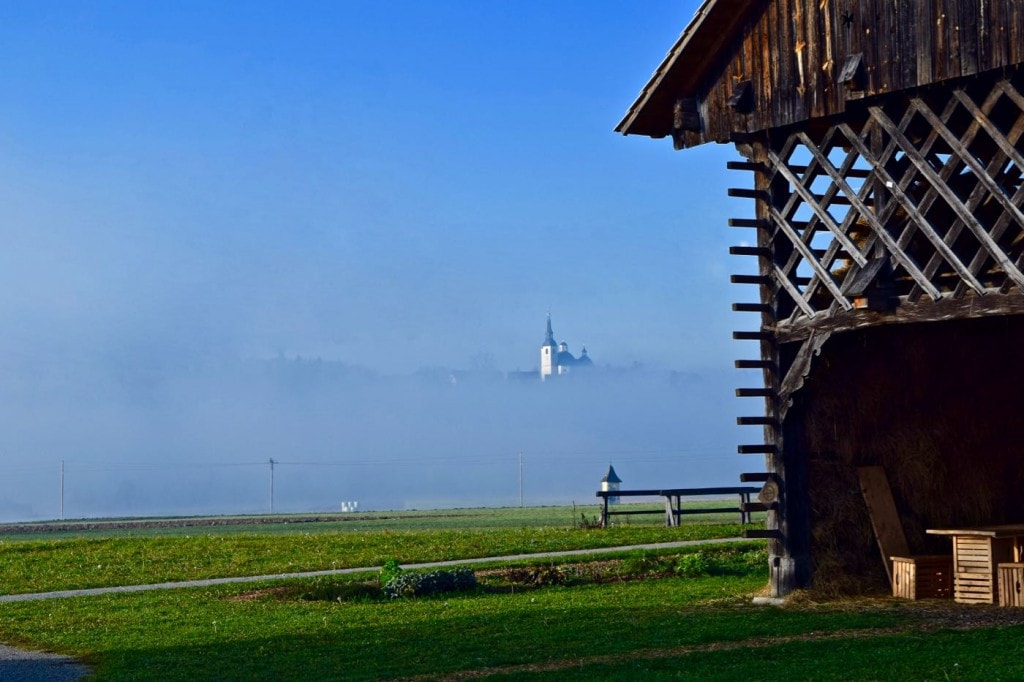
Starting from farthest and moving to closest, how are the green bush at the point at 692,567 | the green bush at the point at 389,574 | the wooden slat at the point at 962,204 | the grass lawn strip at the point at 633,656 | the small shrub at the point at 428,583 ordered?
the green bush at the point at 692,567
the green bush at the point at 389,574
the small shrub at the point at 428,583
the wooden slat at the point at 962,204
the grass lawn strip at the point at 633,656

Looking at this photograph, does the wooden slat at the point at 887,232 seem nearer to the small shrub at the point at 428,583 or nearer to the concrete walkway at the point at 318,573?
the small shrub at the point at 428,583

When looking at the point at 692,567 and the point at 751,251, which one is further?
the point at 692,567

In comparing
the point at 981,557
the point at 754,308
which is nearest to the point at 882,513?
the point at 981,557

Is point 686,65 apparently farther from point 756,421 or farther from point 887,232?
point 756,421

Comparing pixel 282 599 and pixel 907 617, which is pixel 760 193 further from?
pixel 282 599

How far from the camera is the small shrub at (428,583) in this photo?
82.8ft

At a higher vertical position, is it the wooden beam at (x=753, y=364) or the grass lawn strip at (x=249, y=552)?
the wooden beam at (x=753, y=364)

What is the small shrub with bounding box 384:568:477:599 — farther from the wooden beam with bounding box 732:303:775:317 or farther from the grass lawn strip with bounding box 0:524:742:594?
the wooden beam with bounding box 732:303:775:317

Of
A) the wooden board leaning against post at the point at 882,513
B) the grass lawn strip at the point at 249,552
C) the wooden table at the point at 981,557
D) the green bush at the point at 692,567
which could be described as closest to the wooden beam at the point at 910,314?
the wooden board leaning against post at the point at 882,513

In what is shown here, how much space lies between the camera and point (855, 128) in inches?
848

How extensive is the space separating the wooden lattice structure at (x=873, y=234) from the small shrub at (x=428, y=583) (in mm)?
6049

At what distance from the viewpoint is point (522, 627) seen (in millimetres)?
20078

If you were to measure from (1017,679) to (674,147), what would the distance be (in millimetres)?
12528

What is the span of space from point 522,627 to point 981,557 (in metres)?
6.76
